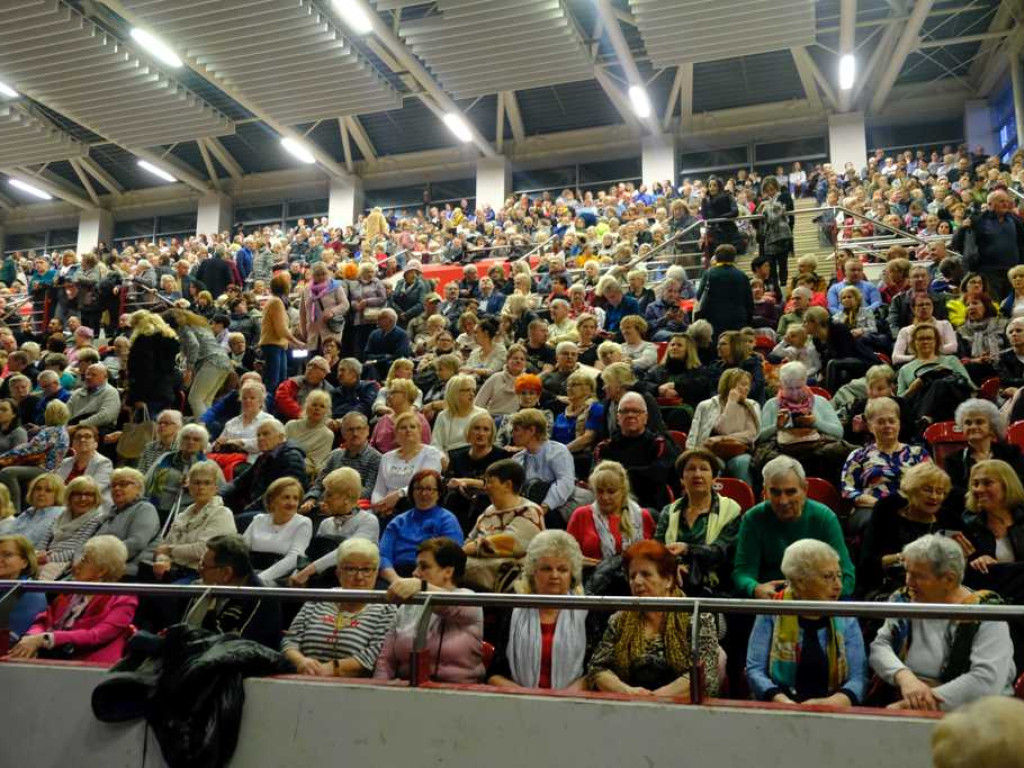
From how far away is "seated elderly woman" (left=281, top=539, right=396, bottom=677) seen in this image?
132 inches

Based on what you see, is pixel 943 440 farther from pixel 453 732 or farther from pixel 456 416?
pixel 453 732

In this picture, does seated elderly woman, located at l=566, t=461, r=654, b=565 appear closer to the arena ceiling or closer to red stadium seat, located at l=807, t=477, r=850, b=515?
red stadium seat, located at l=807, t=477, r=850, b=515

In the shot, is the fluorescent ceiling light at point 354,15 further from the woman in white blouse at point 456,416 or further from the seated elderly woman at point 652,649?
the seated elderly woman at point 652,649

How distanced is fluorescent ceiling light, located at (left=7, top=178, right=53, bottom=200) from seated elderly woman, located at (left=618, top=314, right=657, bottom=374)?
69.1 feet

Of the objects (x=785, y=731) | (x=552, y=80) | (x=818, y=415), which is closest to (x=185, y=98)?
(x=552, y=80)

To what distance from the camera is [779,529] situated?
3.70m

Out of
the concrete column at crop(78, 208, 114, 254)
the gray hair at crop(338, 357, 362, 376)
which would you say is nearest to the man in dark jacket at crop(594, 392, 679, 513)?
the gray hair at crop(338, 357, 362, 376)

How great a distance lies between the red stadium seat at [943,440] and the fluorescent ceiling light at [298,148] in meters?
17.8

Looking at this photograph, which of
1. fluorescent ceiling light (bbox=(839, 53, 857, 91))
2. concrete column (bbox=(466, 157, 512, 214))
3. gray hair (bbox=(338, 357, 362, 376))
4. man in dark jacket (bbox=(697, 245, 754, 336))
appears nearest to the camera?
gray hair (bbox=(338, 357, 362, 376))

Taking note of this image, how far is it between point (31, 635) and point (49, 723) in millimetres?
485

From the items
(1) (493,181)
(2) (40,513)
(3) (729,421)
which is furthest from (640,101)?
(2) (40,513)

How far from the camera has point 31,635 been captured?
12.3ft

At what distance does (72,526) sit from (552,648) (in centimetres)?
327

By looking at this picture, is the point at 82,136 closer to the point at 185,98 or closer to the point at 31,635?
the point at 185,98
